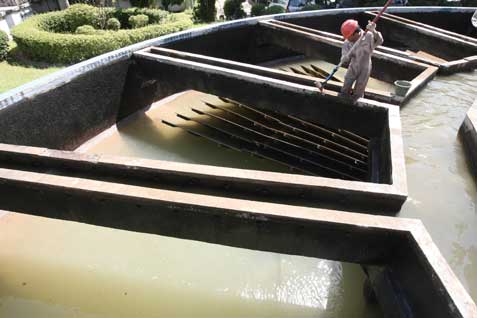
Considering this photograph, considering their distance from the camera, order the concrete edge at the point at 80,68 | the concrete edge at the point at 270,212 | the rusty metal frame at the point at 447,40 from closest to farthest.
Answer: the concrete edge at the point at 270,212, the concrete edge at the point at 80,68, the rusty metal frame at the point at 447,40

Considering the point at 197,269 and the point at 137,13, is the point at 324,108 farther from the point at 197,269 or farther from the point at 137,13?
the point at 137,13

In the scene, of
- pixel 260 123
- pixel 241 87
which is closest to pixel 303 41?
pixel 260 123

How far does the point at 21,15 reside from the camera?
1572 centimetres

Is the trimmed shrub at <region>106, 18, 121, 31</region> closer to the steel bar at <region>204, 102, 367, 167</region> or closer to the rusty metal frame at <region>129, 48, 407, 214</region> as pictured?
the rusty metal frame at <region>129, 48, 407, 214</region>

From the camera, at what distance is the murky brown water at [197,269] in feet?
11.9

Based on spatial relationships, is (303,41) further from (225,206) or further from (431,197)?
(225,206)

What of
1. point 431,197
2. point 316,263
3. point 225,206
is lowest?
point 316,263

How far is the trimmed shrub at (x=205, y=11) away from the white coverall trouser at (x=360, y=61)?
14.2 meters

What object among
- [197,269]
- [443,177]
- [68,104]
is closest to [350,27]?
[443,177]

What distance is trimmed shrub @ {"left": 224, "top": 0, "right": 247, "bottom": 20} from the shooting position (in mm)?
18078

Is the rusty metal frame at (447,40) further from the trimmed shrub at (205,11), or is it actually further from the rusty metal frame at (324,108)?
the trimmed shrub at (205,11)

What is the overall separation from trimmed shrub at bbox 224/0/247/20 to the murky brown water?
1576 cm

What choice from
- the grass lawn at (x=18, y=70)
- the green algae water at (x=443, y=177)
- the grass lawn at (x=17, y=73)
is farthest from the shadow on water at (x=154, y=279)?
the grass lawn at (x=18, y=70)

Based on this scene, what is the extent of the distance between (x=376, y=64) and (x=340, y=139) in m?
1.77
